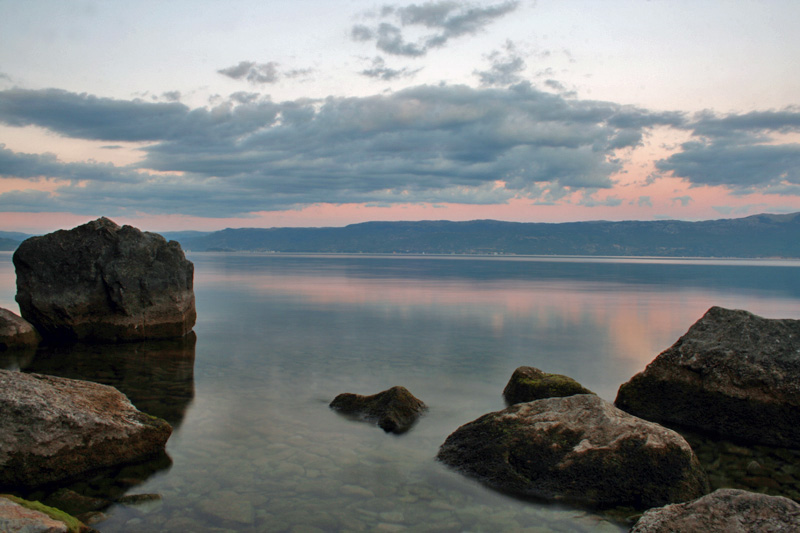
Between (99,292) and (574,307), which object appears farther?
(574,307)

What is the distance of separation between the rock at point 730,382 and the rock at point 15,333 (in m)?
18.4

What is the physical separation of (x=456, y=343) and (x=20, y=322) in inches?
608

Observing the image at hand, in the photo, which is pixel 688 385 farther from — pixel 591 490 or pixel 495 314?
pixel 495 314

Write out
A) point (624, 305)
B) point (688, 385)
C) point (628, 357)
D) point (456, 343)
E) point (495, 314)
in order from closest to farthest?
1. point (688, 385)
2. point (628, 357)
3. point (456, 343)
4. point (495, 314)
5. point (624, 305)

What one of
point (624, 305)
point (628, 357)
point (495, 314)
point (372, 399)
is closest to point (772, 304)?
point (624, 305)

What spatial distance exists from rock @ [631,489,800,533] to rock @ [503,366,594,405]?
5984mm

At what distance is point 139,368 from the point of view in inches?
592

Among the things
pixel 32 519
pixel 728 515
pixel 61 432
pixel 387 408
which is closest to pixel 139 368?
pixel 61 432

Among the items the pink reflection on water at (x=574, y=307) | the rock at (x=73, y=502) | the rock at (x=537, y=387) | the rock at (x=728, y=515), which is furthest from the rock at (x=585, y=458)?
the pink reflection on water at (x=574, y=307)

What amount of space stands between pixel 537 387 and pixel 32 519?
9582 mm

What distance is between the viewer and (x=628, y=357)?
19.4 metres

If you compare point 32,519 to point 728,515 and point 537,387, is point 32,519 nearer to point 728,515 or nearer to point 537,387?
point 728,515

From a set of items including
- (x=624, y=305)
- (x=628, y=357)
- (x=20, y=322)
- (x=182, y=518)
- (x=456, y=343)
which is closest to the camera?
(x=182, y=518)

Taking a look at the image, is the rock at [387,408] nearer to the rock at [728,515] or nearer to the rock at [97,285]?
the rock at [728,515]
